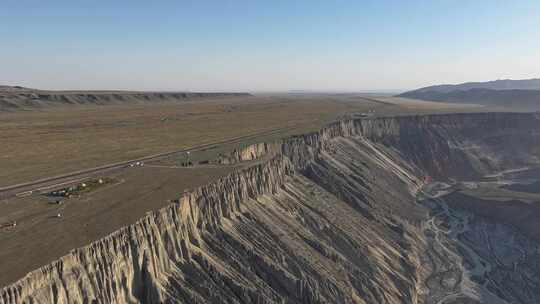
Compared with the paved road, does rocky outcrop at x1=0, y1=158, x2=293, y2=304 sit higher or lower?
lower

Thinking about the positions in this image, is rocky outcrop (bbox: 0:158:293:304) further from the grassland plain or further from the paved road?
the paved road

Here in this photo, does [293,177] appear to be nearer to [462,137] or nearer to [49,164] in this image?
[49,164]

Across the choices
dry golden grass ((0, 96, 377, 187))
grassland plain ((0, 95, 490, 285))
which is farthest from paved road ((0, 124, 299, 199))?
grassland plain ((0, 95, 490, 285))

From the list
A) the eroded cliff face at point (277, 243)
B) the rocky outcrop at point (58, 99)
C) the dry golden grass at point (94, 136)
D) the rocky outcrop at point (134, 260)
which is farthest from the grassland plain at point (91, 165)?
the rocky outcrop at point (58, 99)

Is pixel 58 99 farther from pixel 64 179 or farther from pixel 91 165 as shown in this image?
pixel 64 179

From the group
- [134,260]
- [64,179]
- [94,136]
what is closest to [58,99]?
[94,136]

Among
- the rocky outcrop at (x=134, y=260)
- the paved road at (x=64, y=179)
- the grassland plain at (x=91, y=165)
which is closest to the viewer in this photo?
the rocky outcrop at (x=134, y=260)

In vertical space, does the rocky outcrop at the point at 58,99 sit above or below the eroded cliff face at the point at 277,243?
above

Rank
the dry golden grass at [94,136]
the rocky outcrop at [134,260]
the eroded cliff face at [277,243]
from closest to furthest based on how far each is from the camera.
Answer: the rocky outcrop at [134,260] → the eroded cliff face at [277,243] → the dry golden grass at [94,136]

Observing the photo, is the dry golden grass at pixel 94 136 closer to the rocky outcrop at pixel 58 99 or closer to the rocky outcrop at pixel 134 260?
the rocky outcrop at pixel 58 99
